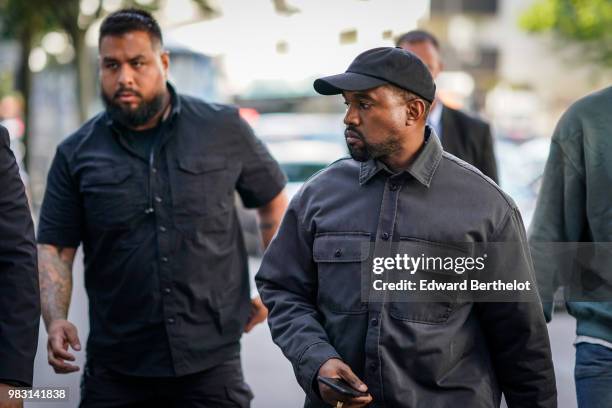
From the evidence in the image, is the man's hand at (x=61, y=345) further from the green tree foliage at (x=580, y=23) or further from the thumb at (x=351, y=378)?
the green tree foliage at (x=580, y=23)

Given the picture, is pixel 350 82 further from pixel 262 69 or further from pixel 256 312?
pixel 262 69

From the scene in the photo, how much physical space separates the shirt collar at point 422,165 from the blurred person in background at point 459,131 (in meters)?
2.58

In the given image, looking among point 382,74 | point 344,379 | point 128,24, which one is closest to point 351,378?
point 344,379

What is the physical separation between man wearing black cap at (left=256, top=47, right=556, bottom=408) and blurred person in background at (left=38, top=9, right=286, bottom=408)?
3.28 feet

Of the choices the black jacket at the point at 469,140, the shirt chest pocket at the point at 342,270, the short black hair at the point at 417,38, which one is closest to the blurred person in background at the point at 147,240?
the shirt chest pocket at the point at 342,270

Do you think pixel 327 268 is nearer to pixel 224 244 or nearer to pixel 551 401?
pixel 551 401

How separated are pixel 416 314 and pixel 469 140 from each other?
294cm

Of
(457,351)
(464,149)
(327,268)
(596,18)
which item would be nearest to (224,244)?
(327,268)

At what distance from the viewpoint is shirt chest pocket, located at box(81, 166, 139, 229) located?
4.29 m

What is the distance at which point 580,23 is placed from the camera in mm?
36156

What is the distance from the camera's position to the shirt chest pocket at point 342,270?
322cm

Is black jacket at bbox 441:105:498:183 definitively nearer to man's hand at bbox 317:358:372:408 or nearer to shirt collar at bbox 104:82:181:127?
shirt collar at bbox 104:82:181:127

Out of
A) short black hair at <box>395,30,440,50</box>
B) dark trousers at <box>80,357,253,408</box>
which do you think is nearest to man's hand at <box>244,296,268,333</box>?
dark trousers at <box>80,357,253,408</box>

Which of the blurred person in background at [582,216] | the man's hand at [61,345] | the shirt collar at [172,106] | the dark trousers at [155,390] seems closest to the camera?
the blurred person in background at [582,216]
